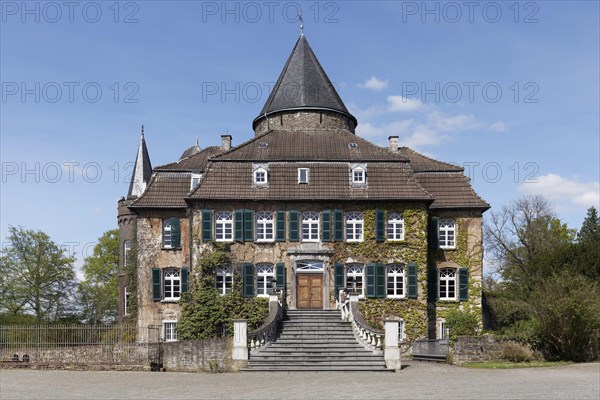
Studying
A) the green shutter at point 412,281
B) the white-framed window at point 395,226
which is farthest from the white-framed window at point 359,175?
the green shutter at point 412,281

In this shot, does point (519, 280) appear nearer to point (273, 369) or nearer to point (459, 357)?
point (459, 357)

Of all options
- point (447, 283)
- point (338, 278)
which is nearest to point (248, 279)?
point (338, 278)

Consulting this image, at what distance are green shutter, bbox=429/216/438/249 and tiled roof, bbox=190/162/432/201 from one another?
223cm

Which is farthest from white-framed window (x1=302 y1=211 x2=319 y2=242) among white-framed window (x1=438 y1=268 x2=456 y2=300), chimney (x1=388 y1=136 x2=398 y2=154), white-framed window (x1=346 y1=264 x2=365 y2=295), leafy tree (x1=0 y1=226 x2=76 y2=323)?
leafy tree (x1=0 y1=226 x2=76 y2=323)

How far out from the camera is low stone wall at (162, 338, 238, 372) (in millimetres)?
23984

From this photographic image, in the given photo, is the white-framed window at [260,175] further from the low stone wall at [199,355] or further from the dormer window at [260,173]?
the low stone wall at [199,355]

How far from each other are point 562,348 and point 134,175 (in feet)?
86.1

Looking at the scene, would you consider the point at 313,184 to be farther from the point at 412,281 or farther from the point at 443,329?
the point at 443,329

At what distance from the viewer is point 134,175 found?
41625 millimetres

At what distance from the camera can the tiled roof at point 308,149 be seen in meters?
32.8

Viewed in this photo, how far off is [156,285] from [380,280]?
10532mm

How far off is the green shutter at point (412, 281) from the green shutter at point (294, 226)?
17.3ft

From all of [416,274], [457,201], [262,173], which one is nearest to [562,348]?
[416,274]

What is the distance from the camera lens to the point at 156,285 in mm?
33188
